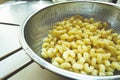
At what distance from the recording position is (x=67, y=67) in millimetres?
556

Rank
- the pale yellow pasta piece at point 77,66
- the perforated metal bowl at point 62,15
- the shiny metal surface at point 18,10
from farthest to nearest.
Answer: the shiny metal surface at point 18,10
the perforated metal bowl at point 62,15
the pale yellow pasta piece at point 77,66

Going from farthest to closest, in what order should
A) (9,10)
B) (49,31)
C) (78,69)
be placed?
1. (9,10)
2. (49,31)
3. (78,69)

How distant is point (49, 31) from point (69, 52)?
0.72 ft

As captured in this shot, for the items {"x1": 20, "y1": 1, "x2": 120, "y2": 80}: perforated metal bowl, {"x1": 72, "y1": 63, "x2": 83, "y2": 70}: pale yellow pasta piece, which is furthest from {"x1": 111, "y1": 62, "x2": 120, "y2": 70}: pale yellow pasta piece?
{"x1": 20, "y1": 1, "x2": 120, "y2": 80}: perforated metal bowl

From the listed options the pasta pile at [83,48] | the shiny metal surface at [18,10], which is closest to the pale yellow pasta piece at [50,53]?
the pasta pile at [83,48]

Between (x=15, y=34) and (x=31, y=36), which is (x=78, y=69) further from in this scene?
(x=15, y=34)

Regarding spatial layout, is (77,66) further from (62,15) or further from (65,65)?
(62,15)

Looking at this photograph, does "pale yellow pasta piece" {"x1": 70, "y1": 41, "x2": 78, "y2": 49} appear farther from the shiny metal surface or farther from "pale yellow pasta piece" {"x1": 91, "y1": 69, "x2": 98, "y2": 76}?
the shiny metal surface

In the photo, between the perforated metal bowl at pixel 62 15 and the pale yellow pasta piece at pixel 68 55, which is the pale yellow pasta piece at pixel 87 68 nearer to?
the pale yellow pasta piece at pixel 68 55

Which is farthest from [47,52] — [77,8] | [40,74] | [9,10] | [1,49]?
[9,10]

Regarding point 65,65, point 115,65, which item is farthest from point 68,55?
point 115,65

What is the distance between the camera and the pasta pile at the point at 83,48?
57cm

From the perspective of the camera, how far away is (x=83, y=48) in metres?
0.62

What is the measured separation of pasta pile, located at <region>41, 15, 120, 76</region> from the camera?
569 millimetres
